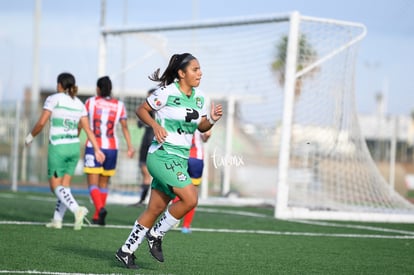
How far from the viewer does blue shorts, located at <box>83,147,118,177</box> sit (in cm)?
1367

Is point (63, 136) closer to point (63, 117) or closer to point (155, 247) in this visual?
point (63, 117)

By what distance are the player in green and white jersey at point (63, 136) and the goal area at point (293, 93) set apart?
4.09 meters

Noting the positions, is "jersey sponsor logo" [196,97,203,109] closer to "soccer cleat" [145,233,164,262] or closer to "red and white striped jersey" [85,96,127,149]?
"soccer cleat" [145,233,164,262]

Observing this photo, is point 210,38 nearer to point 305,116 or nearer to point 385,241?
point 305,116

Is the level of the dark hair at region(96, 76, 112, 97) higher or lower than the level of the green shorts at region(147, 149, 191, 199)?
higher

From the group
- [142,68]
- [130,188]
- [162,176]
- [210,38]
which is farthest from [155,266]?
[130,188]

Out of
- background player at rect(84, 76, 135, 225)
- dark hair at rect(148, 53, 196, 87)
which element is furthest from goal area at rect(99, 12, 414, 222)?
dark hair at rect(148, 53, 196, 87)

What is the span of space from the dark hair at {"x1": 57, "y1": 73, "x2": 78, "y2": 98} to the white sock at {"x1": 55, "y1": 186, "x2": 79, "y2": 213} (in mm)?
1326

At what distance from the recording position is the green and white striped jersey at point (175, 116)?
8.51m

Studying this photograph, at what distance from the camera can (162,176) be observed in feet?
27.6

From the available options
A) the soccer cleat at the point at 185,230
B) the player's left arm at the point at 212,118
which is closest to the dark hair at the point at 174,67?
the player's left arm at the point at 212,118

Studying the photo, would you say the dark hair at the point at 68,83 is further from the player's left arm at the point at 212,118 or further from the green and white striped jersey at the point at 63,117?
the player's left arm at the point at 212,118

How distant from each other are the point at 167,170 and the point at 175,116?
0.52m

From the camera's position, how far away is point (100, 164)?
45.0 feet
